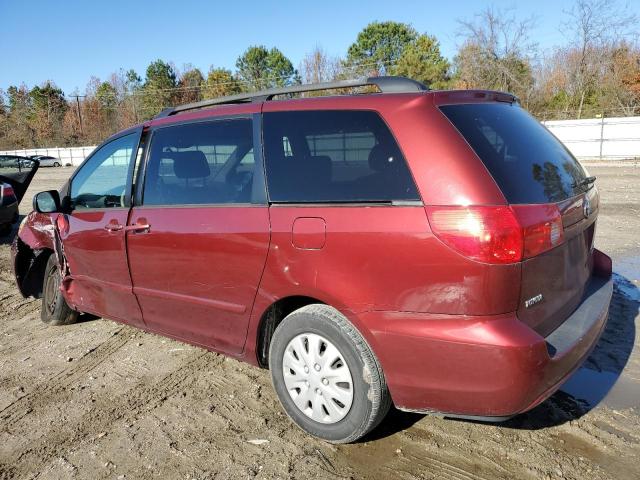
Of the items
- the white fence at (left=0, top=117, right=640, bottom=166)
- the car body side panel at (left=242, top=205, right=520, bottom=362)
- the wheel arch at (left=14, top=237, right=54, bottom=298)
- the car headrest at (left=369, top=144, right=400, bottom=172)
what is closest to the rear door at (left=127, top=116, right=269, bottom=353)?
the car body side panel at (left=242, top=205, right=520, bottom=362)

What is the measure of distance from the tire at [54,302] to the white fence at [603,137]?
21944mm

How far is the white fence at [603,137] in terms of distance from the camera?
74.4 feet

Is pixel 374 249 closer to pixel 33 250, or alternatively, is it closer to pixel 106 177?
pixel 106 177

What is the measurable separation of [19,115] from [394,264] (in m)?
78.0

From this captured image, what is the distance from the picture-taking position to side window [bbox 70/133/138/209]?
12.9 ft

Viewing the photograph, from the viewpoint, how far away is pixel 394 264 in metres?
2.45

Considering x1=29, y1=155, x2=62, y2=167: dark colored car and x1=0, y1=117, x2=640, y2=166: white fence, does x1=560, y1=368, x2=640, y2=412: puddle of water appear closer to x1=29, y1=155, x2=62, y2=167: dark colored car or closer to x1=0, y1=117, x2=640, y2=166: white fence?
x1=0, y1=117, x2=640, y2=166: white fence

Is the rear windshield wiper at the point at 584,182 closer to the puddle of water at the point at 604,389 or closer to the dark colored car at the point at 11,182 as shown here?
the puddle of water at the point at 604,389

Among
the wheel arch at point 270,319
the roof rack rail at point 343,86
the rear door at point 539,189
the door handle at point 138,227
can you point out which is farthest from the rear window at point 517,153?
the door handle at point 138,227

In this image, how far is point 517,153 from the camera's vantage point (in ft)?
8.81

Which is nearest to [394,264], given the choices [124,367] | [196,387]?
[196,387]

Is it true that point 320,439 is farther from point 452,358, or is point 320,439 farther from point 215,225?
point 215,225

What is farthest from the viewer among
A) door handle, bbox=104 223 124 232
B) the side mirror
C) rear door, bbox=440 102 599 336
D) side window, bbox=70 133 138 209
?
the side mirror

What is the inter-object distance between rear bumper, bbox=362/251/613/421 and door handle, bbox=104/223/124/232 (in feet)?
7.01
